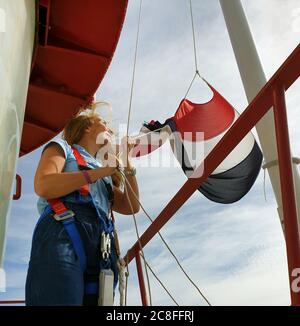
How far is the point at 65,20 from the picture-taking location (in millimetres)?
2770

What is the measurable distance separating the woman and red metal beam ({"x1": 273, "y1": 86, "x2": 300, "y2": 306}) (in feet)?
2.54

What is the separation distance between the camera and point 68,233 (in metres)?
1.68

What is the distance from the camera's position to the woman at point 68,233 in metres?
1.58

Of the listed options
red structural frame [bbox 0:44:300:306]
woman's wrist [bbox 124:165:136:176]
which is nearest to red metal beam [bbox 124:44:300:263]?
red structural frame [bbox 0:44:300:306]

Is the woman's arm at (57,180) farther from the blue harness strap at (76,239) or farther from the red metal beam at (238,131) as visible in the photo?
the red metal beam at (238,131)

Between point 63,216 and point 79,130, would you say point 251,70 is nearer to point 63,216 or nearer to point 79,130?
point 79,130

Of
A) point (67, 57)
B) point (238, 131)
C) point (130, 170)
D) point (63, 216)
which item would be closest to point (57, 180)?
point (63, 216)

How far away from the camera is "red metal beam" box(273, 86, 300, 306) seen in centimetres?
114

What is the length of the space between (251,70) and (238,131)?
3028mm

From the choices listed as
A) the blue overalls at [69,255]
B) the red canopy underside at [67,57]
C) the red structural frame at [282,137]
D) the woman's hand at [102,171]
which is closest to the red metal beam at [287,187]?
the red structural frame at [282,137]
